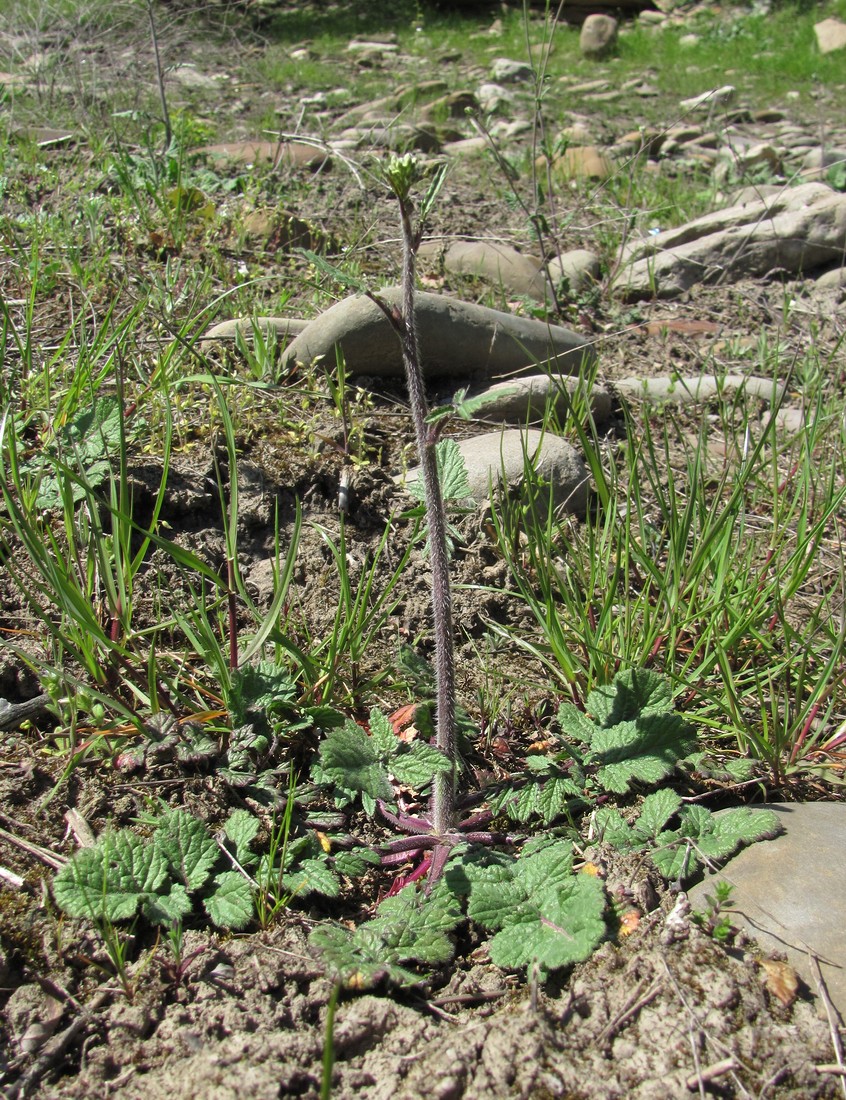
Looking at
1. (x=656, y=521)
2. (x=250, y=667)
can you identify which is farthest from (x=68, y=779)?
(x=656, y=521)

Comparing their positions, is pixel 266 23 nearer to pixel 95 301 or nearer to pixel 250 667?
pixel 95 301

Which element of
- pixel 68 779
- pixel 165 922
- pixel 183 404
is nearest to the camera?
pixel 165 922

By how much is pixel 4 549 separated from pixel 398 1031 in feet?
4.60

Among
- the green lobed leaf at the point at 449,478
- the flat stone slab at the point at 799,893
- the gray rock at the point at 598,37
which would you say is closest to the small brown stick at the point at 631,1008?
the flat stone slab at the point at 799,893

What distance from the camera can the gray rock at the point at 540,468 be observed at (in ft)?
8.25

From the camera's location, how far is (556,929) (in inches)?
58.6

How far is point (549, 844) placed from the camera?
1.68m

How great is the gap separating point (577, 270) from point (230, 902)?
3.22m

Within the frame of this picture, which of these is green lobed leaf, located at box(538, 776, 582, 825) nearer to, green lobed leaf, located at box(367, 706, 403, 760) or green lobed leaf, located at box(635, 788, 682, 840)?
green lobed leaf, located at box(635, 788, 682, 840)

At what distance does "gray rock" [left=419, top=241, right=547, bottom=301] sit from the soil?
1636 millimetres

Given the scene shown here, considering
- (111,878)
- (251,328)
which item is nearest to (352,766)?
(111,878)

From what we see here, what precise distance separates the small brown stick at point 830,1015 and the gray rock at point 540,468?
4.36ft

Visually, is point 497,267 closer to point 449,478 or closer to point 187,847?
point 449,478

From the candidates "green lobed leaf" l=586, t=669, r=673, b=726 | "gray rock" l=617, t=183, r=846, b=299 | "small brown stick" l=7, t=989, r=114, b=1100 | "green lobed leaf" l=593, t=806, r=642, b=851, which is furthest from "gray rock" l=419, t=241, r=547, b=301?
"small brown stick" l=7, t=989, r=114, b=1100
